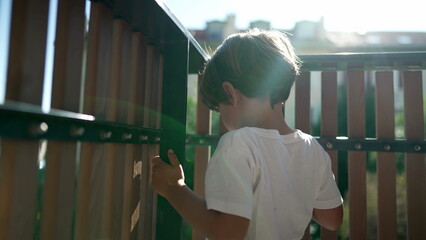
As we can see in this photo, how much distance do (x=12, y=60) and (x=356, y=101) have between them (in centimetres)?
170

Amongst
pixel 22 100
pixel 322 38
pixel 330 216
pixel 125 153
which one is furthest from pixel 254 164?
pixel 322 38

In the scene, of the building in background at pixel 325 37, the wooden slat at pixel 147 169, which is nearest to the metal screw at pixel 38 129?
the wooden slat at pixel 147 169

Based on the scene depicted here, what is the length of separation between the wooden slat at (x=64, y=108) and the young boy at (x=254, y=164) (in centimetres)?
35

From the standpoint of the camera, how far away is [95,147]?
1.02m

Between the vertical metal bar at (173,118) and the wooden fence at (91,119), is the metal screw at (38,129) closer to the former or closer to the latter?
the wooden fence at (91,119)

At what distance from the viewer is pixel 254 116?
4.07 ft

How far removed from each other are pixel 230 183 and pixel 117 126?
375 millimetres

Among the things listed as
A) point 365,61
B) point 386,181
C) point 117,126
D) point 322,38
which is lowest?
point 386,181

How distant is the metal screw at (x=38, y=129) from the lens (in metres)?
0.74

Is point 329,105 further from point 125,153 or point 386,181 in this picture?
point 125,153

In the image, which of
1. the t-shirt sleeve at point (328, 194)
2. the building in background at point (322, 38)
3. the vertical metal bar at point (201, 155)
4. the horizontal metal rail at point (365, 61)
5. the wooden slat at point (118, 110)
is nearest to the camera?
the wooden slat at point (118, 110)

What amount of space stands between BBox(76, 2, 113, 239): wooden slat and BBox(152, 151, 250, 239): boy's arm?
19 cm

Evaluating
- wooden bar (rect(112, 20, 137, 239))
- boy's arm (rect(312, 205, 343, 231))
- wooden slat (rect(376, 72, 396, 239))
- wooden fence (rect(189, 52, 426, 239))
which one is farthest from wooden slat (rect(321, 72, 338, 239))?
wooden bar (rect(112, 20, 137, 239))

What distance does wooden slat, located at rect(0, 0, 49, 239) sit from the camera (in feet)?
2.37
